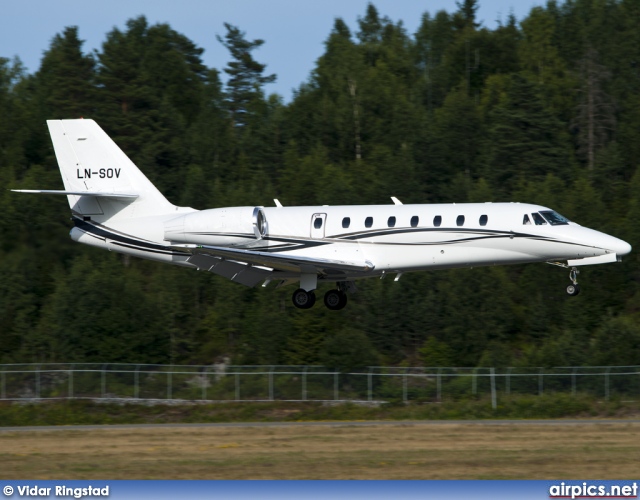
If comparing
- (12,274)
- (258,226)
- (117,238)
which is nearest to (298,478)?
(258,226)

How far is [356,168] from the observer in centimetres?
6234

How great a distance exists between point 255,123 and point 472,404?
1752 inches

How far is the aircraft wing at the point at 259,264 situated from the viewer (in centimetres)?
2411

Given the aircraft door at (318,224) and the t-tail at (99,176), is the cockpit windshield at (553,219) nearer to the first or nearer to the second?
the aircraft door at (318,224)

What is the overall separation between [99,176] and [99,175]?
3 cm

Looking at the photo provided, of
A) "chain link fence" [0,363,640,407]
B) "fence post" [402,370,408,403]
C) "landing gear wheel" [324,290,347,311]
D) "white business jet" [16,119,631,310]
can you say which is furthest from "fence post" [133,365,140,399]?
"landing gear wheel" [324,290,347,311]

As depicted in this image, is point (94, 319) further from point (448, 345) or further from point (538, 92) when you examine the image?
point (538, 92)

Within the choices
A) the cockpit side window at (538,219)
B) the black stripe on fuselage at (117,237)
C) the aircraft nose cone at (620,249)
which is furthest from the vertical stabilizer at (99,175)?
the aircraft nose cone at (620,249)

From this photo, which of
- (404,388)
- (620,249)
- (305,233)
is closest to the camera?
(620,249)

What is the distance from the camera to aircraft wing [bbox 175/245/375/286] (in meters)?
24.1

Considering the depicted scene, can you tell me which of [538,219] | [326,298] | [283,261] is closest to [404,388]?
[326,298]

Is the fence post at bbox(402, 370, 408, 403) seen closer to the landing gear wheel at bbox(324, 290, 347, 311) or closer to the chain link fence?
the chain link fence

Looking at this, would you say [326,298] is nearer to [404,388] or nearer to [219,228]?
[219,228]

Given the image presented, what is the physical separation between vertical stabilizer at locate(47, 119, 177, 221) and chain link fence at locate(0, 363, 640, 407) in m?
9.19
